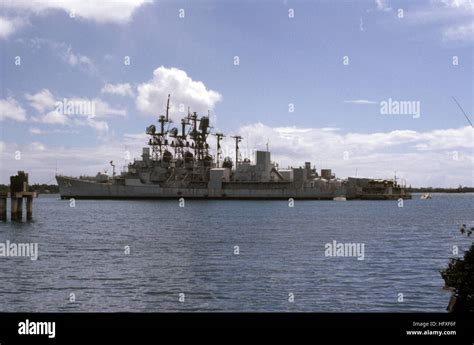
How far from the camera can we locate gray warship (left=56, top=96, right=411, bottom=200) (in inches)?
5782

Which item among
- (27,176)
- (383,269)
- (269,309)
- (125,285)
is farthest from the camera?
(27,176)

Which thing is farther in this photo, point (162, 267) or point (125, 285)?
point (162, 267)

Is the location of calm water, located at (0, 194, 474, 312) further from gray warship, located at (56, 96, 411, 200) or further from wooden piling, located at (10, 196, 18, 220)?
gray warship, located at (56, 96, 411, 200)

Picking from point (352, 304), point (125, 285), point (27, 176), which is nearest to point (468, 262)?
point (352, 304)

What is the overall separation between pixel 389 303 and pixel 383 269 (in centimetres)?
941

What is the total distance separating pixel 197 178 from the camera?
150 m

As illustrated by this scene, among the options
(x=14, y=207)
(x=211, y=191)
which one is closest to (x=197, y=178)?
(x=211, y=191)

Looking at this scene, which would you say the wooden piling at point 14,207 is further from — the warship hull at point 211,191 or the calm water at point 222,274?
the warship hull at point 211,191

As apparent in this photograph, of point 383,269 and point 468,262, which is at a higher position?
point 468,262

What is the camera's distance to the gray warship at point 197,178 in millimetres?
146875

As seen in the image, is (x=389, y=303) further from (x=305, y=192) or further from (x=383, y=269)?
(x=305, y=192)

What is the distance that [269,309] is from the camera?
2048 cm

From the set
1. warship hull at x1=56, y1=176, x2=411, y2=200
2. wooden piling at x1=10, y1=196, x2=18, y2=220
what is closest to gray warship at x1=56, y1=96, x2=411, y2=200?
warship hull at x1=56, y1=176, x2=411, y2=200
